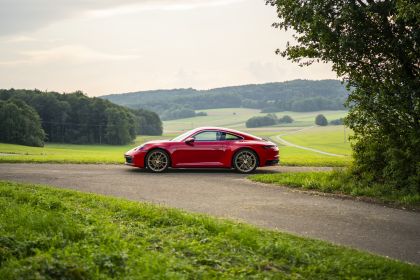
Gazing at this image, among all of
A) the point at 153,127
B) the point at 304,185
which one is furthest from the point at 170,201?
the point at 153,127

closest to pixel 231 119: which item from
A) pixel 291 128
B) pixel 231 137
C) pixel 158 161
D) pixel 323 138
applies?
pixel 291 128

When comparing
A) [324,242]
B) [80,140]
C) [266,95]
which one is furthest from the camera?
[266,95]

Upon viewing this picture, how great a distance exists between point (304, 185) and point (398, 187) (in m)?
2.17

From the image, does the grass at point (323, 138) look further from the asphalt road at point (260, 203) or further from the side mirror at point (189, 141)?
the asphalt road at point (260, 203)

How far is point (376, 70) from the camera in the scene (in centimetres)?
1100

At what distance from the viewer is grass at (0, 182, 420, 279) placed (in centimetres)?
466

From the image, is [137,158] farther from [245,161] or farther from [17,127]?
[17,127]

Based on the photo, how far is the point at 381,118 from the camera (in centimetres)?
1080

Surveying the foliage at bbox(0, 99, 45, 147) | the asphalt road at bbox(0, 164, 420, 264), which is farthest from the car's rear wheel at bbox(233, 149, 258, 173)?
the foliage at bbox(0, 99, 45, 147)

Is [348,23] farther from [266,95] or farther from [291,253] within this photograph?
[266,95]

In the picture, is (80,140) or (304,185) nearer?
(304,185)

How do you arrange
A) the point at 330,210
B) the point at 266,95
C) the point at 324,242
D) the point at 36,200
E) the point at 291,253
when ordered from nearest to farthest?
the point at 291,253 < the point at 324,242 < the point at 36,200 < the point at 330,210 < the point at 266,95

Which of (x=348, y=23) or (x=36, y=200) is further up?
(x=348, y=23)

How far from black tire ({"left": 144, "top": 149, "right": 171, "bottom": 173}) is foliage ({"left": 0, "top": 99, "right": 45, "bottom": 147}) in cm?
6409
